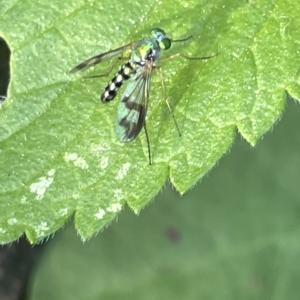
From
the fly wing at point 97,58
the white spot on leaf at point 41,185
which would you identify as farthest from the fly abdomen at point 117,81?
the white spot on leaf at point 41,185

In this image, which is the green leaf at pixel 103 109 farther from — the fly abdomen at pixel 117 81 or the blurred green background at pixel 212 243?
the blurred green background at pixel 212 243

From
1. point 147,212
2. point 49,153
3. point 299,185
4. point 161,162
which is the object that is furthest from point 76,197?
Result: point 299,185

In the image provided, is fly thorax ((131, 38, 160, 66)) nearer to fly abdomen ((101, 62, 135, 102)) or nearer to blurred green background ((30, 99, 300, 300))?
fly abdomen ((101, 62, 135, 102))

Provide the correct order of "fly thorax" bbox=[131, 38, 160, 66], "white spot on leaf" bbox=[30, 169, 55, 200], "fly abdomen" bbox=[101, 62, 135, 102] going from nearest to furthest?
1. "white spot on leaf" bbox=[30, 169, 55, 200]
2. "fly abdomen" bbox=[101, 62, 135, 102]
3. "fly thorax" bbox=[131, 38, 160, 66]

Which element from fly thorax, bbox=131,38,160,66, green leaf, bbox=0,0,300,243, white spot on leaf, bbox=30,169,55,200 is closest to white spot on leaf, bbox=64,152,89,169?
green leaf, bbox=0,0,300,243

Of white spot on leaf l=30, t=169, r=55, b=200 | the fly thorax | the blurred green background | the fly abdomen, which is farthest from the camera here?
Answer: the blurred green background

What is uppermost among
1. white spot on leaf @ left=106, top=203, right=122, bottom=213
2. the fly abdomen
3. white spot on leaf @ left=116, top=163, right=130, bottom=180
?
the fly abdomen

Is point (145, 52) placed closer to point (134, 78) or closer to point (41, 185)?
point (134, 78)
